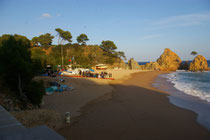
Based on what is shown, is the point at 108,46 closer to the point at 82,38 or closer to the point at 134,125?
the point at 82,38

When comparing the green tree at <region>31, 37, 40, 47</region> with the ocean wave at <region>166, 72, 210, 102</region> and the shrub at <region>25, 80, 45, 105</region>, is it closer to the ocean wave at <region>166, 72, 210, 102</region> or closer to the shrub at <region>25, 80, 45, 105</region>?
the ocean wave at <region>166, 72, 210, 102</region>

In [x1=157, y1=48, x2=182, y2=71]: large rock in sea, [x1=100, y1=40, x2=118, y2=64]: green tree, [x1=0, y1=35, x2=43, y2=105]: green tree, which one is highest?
[x1=100, y1=40, x2=118, y2=64]: green tree

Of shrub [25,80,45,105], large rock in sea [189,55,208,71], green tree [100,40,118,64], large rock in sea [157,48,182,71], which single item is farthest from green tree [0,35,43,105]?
large rock in sea [157,48,182,71]

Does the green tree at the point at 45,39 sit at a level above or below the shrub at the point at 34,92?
above

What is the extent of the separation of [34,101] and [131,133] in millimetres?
5612

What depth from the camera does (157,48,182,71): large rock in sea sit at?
72938mm

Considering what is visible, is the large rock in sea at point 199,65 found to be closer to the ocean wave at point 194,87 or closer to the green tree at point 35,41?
the ocean wave at point 194,87

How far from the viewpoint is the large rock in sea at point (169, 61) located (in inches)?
2872

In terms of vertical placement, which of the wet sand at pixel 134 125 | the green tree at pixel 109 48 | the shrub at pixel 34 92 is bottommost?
the wet sand at pixel 134 125

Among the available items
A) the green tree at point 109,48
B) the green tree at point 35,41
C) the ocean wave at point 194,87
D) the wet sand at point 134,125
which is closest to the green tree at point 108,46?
the green tree at point 109,48

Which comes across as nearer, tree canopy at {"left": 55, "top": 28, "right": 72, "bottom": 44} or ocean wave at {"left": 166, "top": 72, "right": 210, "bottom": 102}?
ocean wave at {"left": 166, "top": 72, "right": 210, "bottom": 102}

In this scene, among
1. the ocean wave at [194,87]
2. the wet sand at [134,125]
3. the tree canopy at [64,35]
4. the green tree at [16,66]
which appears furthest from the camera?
the tree canopy at [64,35]

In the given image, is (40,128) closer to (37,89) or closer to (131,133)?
(131,133)

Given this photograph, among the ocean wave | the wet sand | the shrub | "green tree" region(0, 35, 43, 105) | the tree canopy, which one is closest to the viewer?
the wet sand
